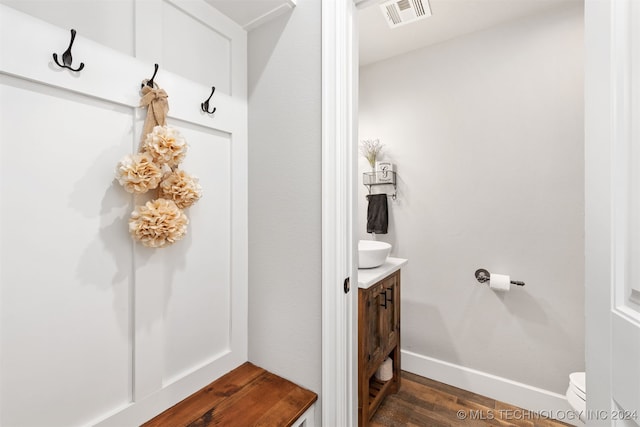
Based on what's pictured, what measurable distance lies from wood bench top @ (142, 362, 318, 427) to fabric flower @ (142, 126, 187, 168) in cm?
82

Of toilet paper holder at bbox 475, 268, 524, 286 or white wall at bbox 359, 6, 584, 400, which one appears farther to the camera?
toilet paper holder at bbox 475, 268, 524, 286

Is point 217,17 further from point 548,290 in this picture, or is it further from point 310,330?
point 548,290

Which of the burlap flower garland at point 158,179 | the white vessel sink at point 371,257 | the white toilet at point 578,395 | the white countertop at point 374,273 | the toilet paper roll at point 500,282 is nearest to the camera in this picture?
the burlap flower garland at point 158,179

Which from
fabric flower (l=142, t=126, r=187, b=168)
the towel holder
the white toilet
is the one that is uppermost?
the towel holder

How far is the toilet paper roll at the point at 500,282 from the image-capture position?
1.78 meters

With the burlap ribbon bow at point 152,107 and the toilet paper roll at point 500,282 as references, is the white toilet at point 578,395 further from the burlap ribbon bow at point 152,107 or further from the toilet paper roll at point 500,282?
the burlap ribbon bow at point 152,107

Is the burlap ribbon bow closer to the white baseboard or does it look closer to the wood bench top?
the wood bench top

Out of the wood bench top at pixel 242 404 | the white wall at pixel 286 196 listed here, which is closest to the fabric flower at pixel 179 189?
the white wall at pixel 286 196

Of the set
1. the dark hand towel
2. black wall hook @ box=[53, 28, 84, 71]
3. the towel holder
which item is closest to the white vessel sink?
the dark hand towel

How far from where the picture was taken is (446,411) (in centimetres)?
174

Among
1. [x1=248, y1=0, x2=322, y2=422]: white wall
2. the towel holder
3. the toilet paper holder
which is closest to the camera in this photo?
[x1=248, y1=0, x2=322, y2=422]: white wall

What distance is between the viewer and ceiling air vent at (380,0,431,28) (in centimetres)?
162

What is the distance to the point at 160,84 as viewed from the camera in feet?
3.01

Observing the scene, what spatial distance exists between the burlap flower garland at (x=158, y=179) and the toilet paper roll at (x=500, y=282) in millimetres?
1847
